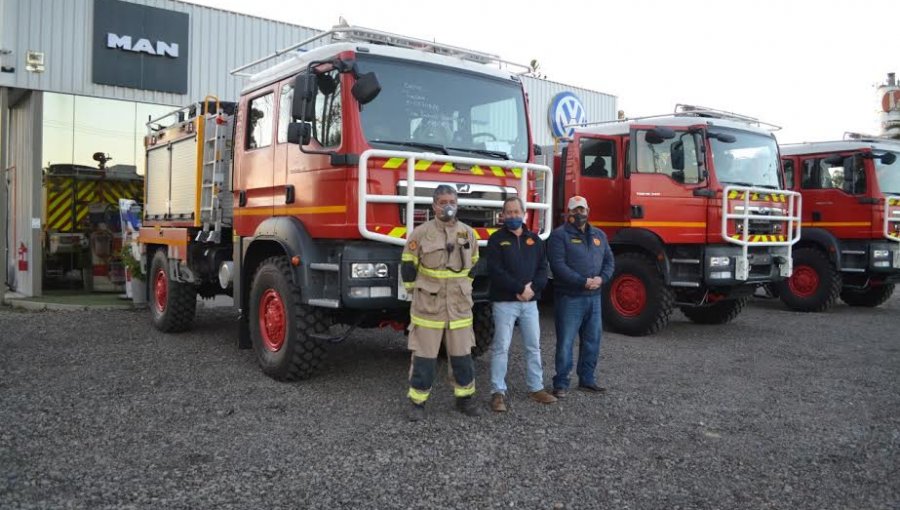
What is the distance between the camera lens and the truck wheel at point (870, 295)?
42.1 feet

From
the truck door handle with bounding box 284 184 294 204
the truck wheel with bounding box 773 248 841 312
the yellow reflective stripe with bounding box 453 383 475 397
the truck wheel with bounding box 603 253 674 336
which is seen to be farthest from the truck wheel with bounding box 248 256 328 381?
the truck wheel with bounding box 773 248 841 312

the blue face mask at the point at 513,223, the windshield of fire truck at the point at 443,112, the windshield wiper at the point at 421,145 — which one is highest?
the windshield of fire truck at the point at 443,112

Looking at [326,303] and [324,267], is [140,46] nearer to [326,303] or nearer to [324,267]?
[324,267]

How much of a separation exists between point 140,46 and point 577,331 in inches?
390

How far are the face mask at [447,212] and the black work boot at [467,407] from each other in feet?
4.32

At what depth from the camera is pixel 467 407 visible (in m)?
5.25

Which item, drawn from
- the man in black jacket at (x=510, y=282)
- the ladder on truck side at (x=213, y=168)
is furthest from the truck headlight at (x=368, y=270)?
the ladder on truck side at (x=213, y=168)

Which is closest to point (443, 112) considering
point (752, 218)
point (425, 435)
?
point (425, 435)

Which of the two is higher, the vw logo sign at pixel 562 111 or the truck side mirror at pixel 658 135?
the vw logo sign at pixel 562 111

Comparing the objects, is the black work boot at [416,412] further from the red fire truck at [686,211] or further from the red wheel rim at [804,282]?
the red wheel rim at [804,282]

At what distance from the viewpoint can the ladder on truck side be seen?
7.62 m

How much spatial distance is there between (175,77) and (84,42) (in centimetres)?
150

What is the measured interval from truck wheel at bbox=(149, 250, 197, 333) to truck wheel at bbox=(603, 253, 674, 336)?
204 inches

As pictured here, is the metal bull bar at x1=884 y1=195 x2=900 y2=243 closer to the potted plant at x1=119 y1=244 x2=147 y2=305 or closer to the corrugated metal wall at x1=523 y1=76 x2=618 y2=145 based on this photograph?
the corrugated metal wall at x1=523 y1=76 x2=618 y2=145
